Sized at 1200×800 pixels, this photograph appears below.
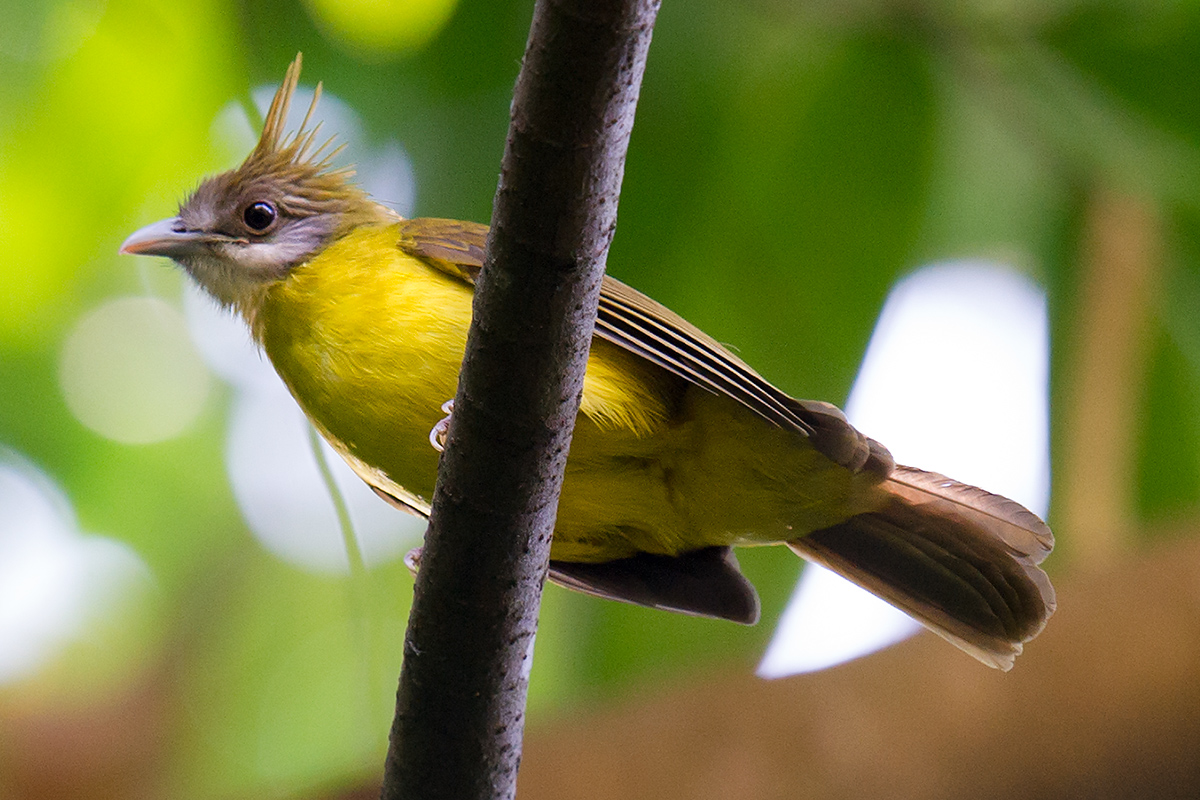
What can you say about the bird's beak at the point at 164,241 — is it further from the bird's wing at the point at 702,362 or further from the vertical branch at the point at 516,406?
the vertical branch at the point at 516,406

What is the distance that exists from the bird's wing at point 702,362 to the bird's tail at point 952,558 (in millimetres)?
169

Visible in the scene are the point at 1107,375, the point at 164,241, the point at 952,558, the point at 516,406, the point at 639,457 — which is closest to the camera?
the point at 516,406

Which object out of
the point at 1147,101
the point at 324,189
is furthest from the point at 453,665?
the point at 1147,101

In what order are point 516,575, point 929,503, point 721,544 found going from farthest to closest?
1. point 721,544
2. point 929,503
3. point 516,575

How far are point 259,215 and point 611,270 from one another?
90 centimetres

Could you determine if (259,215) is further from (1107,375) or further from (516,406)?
(1107,375)

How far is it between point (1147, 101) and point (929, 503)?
177 cm

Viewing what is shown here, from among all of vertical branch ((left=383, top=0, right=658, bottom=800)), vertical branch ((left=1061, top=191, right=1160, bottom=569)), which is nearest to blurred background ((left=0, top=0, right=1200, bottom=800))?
vertical branch ((left=1061, top=191, right=1160, bottom=569))

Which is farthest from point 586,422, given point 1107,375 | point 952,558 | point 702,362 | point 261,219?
point 1107,375

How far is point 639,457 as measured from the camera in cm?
248

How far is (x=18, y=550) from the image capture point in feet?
11.5

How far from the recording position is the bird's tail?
223 cm

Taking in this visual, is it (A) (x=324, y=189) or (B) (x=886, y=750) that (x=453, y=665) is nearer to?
(B) (x=886, y=750)

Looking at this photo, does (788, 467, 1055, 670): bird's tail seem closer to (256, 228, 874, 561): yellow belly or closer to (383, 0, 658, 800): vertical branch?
(256, 228, 874, 561): yellow belly
